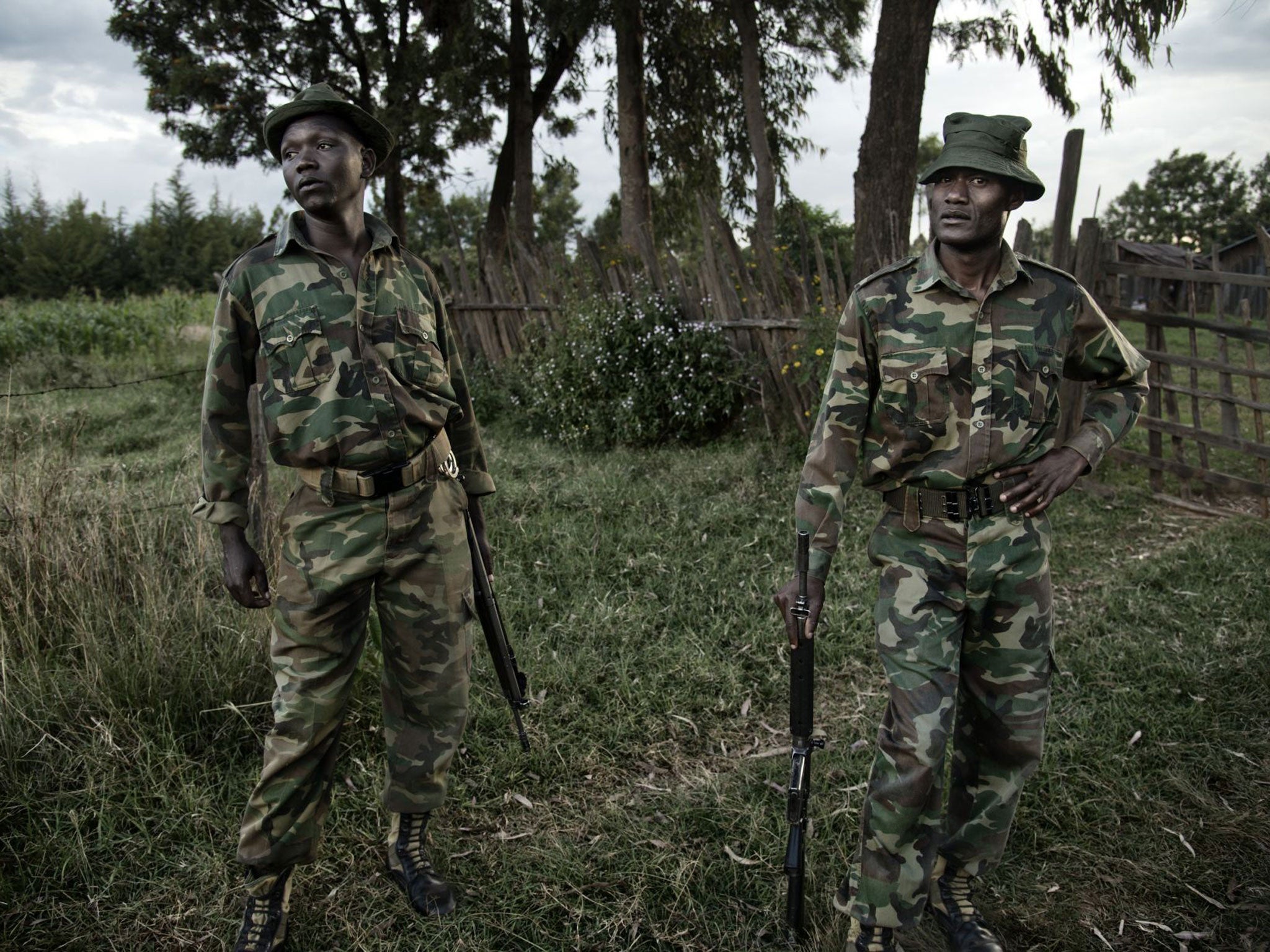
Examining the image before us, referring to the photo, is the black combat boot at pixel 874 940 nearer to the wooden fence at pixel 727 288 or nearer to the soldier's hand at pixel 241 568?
the soldier's hand at pixel 241 568

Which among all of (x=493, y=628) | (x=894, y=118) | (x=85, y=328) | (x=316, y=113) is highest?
(x=894, y=118)

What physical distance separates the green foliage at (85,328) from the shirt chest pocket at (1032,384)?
516 inches

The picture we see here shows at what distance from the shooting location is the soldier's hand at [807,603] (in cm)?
244

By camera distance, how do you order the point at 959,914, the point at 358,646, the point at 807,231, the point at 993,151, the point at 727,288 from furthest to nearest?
1. the point at 807,231
2. the point at 727,288
3. the point at 358,646
4. the point at 959,914
5. the point at 993,151

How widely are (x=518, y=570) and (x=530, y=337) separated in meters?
5.16

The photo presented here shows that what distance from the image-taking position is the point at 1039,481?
233cm

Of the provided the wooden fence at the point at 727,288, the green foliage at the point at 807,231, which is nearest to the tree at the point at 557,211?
the green foliage at the point at 807,231

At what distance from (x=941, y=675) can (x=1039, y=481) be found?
1.80 feet

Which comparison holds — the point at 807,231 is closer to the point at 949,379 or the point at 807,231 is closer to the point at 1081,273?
the point at 1081,273

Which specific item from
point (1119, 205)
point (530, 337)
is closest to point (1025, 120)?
point (530, 337)

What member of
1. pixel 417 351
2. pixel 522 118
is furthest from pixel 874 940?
pixel 522 118

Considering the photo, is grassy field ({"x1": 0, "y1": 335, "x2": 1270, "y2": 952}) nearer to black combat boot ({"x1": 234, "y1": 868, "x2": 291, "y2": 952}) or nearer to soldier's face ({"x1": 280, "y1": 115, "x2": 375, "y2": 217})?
black combat boot ({"x1": 234, "y1": 868, "x2": 291, "y2": 952})

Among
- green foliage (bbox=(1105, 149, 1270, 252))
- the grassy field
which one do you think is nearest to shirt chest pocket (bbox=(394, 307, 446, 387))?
the grassy field

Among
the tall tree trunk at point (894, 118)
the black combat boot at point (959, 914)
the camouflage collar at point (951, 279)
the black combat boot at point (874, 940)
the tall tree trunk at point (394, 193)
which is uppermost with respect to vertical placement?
the tall tree trunk at point (394, 193)
